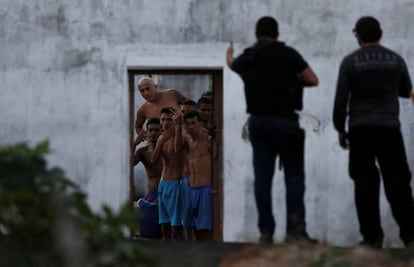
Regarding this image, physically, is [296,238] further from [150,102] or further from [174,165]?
[150,102]

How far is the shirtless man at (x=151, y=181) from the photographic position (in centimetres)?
1892

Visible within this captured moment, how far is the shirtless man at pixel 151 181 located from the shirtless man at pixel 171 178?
0.35 m

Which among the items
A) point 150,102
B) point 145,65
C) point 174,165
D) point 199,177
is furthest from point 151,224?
point 145,65

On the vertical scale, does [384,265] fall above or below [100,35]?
below

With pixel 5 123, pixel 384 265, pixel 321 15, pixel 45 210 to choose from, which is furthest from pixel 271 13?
pixel 45 210

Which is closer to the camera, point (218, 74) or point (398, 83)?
point (398, 83)

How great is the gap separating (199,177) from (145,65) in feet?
A: 4.93

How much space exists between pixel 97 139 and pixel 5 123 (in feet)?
3.12

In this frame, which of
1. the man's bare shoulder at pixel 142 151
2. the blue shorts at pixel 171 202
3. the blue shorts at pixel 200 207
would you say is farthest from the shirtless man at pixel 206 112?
the man's bare shoulder at pixel 142 151

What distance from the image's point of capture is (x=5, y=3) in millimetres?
16766

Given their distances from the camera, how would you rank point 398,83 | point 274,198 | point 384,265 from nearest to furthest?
point 384,265 → point 398,83 → point 274,198

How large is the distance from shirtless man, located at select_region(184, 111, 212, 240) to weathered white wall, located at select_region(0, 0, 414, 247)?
2.08 ft

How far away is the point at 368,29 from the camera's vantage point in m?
12.9

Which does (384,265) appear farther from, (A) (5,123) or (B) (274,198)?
(A) (5,123)
